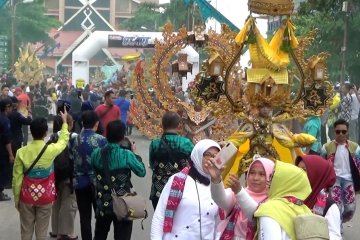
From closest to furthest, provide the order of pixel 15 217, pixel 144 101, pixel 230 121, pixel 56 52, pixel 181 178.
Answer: pixel 181 178, pixel 15 217, pixel 230 121, pixel 144 101, pixel 56 52

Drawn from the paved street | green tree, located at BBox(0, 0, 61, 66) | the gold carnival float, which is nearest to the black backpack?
the paved street

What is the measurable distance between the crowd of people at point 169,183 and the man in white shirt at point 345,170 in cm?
1

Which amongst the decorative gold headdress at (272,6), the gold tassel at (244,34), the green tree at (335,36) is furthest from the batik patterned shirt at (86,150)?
the green tree at (335,36)

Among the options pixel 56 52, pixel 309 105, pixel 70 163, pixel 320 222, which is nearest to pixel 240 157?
pixel 309 105

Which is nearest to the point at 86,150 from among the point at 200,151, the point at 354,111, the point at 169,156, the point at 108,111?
the point at 169,156

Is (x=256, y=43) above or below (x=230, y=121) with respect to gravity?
above

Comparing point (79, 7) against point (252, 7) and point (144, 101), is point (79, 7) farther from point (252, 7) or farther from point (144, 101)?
point (252, 7)

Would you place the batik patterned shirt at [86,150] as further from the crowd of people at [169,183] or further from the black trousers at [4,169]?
the black trousers at [4,169]

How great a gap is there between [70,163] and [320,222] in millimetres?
5182

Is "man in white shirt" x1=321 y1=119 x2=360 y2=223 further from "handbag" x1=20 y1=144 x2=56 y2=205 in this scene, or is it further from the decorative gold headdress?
"handbag" x1=20 y1=144 x2=56 y2=205

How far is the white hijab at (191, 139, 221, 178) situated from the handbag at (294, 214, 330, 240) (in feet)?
4.29

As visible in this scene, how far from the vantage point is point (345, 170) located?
34.5 ft

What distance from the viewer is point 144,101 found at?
1650cm

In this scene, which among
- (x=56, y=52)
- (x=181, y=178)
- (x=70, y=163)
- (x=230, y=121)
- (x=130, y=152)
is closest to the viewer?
(x=181, y=178)
